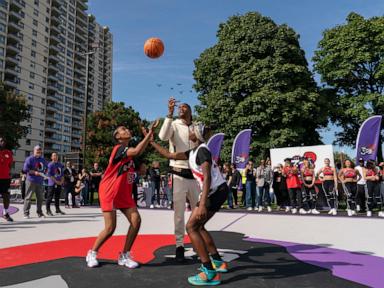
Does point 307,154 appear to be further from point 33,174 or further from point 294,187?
point 33,174

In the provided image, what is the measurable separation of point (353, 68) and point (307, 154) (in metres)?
14.5

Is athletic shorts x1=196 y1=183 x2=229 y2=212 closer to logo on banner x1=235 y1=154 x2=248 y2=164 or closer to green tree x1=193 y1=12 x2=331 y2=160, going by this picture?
logo on banner x1=235 y1=154 x2=248 y2=164

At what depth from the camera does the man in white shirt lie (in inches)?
194

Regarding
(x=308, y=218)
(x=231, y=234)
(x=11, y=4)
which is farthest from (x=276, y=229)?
(x=11, y=4)

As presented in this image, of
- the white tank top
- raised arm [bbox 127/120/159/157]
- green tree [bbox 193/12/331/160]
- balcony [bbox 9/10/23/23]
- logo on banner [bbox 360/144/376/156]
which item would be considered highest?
balcony [bbox 9/10/23/23]

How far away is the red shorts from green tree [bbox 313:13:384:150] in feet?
80.1

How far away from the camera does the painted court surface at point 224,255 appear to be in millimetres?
3920

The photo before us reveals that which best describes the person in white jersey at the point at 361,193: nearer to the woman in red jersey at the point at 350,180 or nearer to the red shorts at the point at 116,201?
the woman in red jersey at the point at 350,180

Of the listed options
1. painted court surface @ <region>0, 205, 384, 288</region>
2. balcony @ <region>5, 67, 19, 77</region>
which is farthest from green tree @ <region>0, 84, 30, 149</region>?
painted court surface @ <region>0, 205, 384, 288</region>

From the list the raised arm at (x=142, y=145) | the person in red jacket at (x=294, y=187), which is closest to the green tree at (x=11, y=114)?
the person in red jacket at (x=294, y=187)

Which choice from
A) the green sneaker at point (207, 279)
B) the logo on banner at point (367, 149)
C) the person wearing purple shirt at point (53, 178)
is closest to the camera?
the green sneaker at point (207, 279)

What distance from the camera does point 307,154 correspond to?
15461mm

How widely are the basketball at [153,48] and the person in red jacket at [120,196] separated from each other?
2305 millimetres

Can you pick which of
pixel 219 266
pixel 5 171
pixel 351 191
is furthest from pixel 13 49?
pixel 219 266
